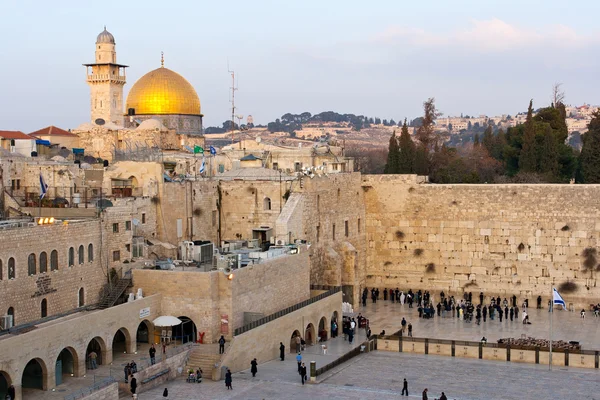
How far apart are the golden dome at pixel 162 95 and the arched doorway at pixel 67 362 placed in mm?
26179

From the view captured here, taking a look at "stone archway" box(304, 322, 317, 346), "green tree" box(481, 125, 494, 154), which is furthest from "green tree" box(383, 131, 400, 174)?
"green tree" box(481, 125, 494, 154)

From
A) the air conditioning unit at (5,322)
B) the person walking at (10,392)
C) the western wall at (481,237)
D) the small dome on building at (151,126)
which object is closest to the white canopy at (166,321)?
the air conditioning unit at (5,322)

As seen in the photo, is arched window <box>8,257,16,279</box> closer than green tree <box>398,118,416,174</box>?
Yes

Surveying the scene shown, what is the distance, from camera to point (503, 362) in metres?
24.6

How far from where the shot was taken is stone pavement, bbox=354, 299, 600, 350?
27.4 m

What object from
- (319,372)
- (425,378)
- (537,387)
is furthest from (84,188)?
(537,387)

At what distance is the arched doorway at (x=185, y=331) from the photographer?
23031 mm

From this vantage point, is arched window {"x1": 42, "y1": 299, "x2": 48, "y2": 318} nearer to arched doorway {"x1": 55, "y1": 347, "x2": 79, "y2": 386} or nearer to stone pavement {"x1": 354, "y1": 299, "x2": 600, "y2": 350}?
arched doorway {"x1": 55, "y1": 347, "x2": 79, "y2": 386}

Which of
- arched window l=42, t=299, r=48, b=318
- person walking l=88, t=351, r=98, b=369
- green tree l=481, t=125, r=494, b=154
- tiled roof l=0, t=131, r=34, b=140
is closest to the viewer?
person walking l=88, t=351, r=98, b=369

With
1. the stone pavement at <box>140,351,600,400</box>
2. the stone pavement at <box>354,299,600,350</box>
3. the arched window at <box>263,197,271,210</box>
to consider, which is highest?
the arched window at <box>263,197,271,210</box>

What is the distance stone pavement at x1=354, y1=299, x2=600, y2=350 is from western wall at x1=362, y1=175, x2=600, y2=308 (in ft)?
5.08

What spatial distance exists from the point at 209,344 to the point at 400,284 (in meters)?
13.1

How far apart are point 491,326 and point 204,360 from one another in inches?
441

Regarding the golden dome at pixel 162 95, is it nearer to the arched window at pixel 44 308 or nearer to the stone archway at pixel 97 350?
the arched window at pixel 44 308
